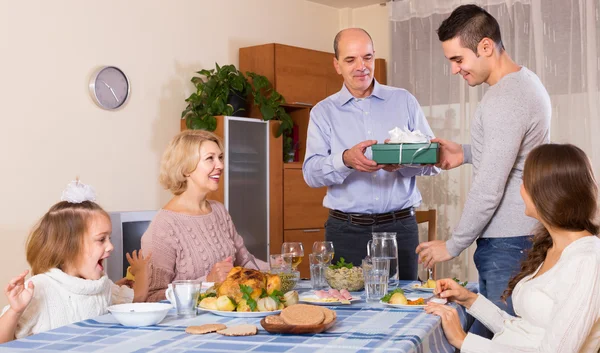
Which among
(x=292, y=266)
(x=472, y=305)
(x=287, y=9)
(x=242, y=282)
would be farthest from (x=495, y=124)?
(x=287, y=9)

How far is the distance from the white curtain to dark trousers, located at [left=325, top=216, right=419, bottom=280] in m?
2.41

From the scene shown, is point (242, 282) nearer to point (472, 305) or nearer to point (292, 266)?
point (292, 266)

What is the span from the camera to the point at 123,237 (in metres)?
3.78

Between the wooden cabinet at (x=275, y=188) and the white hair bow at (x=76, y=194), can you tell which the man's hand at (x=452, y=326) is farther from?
the wooden cabinet at (x=275, y=188)

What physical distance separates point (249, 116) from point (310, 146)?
1956 millimetres

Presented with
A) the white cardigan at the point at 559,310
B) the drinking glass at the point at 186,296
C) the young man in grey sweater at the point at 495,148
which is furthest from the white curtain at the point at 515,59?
the drinking glass at the point at 186,296

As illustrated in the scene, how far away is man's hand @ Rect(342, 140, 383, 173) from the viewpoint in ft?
9.21

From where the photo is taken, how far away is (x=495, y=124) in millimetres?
2301

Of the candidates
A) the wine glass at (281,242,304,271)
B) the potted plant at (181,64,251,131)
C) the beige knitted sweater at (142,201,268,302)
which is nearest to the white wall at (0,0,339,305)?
the potted plant at (181,64,251,131)

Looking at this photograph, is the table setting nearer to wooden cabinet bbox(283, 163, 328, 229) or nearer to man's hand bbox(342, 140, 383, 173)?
man's hand bbox(342, 140, 383, 173)

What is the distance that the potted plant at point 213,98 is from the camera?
186 inches

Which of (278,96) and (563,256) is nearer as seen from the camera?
(563,256)

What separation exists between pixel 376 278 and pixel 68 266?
0.91 meters

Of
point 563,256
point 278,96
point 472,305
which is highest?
point 278,96
